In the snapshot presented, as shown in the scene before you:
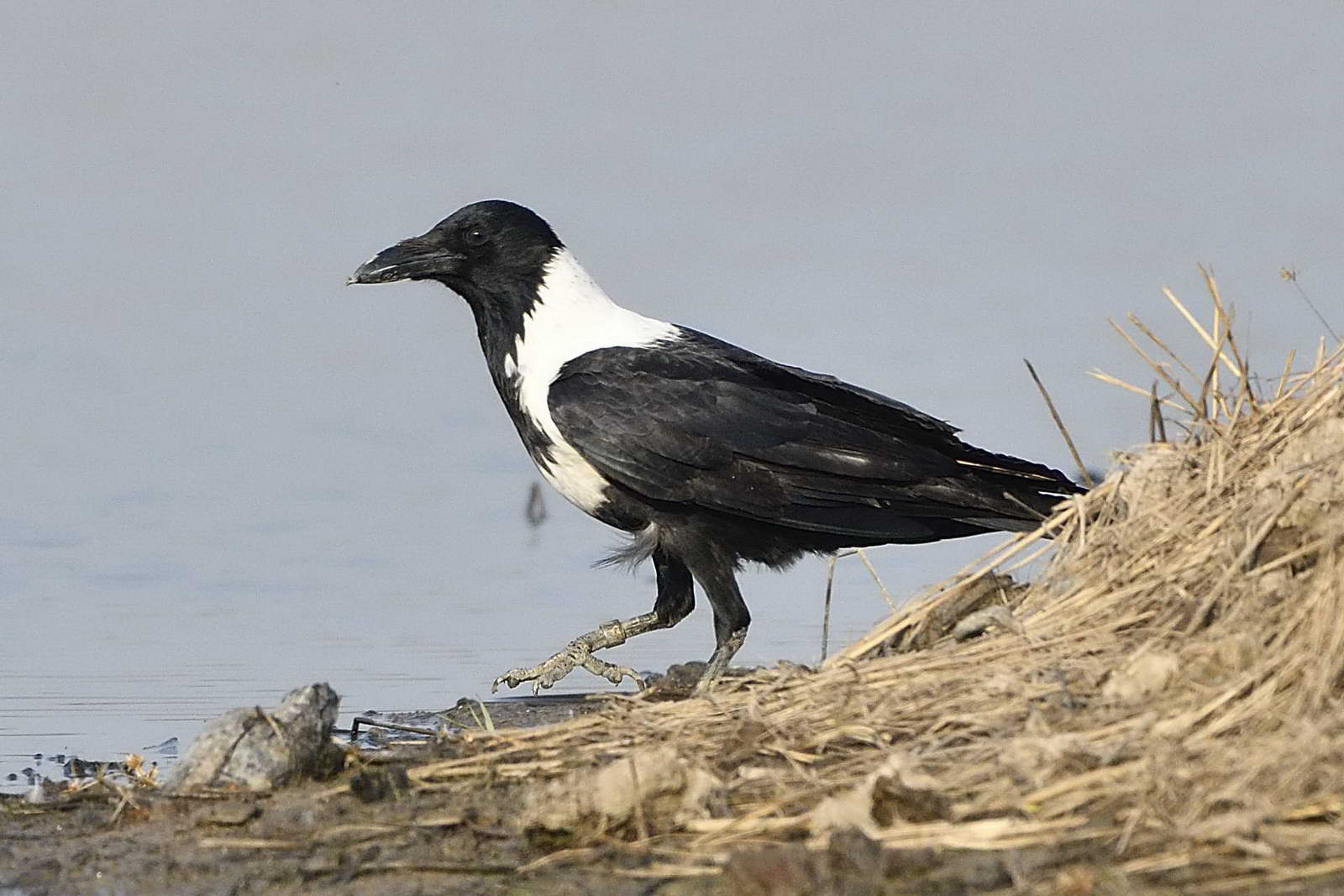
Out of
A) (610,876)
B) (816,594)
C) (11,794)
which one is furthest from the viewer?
(816,594)

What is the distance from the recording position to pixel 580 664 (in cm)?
670

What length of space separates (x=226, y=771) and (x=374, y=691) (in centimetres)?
223

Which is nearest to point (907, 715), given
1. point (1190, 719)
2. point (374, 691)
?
point (1190, 719)

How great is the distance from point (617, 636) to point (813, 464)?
3.29 ft

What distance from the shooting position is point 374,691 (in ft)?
22.0

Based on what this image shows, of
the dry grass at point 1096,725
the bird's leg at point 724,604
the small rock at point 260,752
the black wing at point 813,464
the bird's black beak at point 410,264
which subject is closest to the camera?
the dry grass at point 1096,725

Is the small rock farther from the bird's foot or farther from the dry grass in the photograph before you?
the bird's foot

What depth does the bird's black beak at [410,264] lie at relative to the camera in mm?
7242

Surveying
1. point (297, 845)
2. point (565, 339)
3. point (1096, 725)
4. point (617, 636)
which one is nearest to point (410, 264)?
point (565, 339)

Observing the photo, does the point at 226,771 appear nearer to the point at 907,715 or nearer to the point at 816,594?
the point at 907,715

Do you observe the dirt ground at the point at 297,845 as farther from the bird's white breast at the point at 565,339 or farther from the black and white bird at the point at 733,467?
the bird's white breast at the point at 565,339

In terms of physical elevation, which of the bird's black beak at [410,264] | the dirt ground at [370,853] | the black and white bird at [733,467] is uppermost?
the bird's black beak at [410,264]

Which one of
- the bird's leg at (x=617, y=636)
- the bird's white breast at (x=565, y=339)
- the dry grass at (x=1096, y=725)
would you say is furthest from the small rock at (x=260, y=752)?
the bird's white breast at (x=565, y=339)

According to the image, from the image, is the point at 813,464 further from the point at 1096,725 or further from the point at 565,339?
the point at 1096,725
